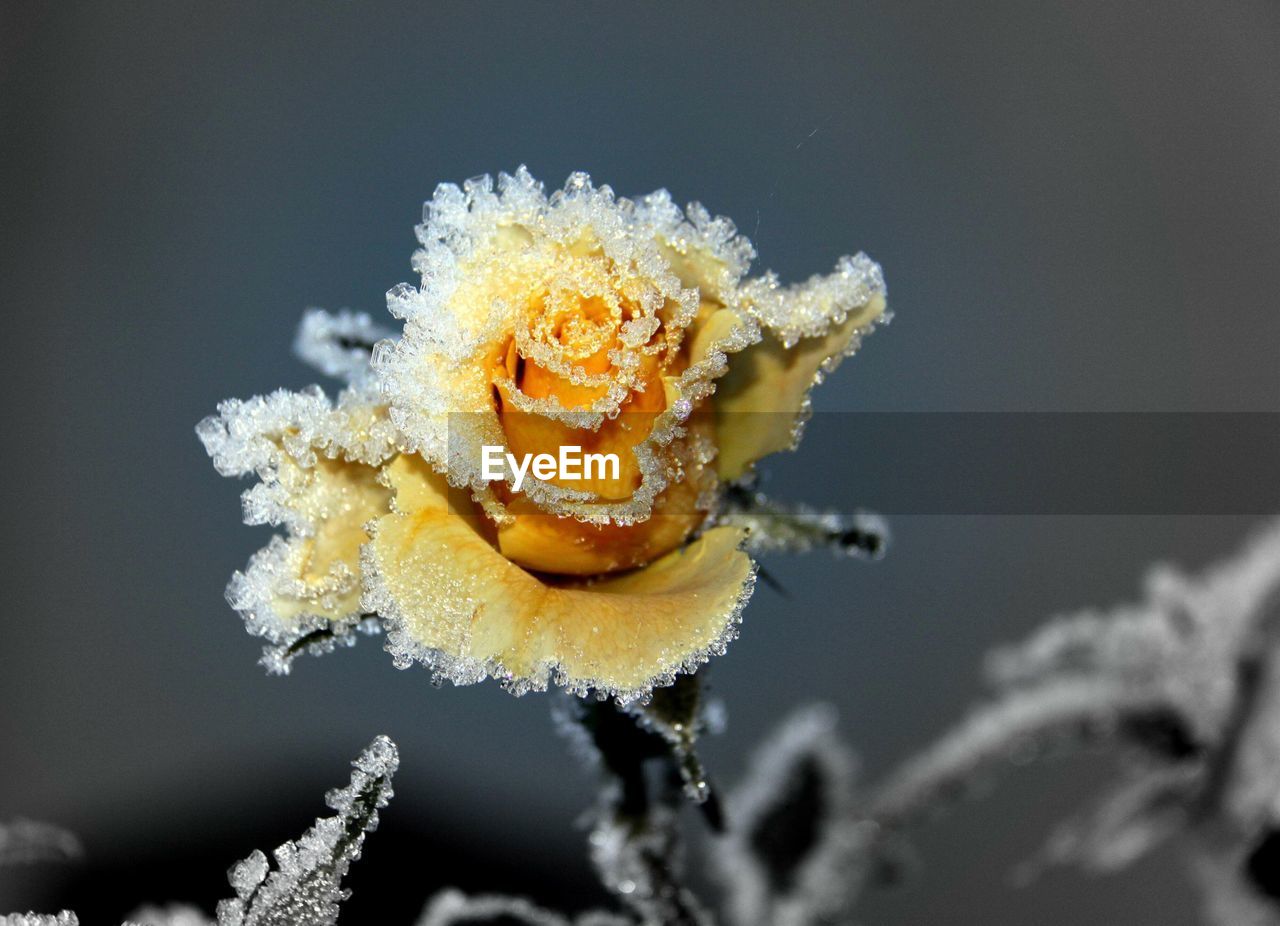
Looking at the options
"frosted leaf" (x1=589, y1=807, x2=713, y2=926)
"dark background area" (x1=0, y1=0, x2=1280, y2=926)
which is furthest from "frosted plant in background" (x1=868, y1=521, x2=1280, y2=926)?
"frosted leaf" (x1=589, y1=807, x2=713, y2=926)

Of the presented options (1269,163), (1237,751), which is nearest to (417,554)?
(1237,751)

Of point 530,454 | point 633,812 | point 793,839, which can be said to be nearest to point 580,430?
point 530,454

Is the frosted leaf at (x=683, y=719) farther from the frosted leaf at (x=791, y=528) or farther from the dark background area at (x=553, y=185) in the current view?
the dark background area at (x=553, y=185)

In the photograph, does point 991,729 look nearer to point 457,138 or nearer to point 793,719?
point 793,719

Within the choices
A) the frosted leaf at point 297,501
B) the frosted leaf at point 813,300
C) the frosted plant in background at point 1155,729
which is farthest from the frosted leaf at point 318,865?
the frosted plant in background at point 1155,729

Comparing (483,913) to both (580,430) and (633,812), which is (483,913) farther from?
(580,430)
